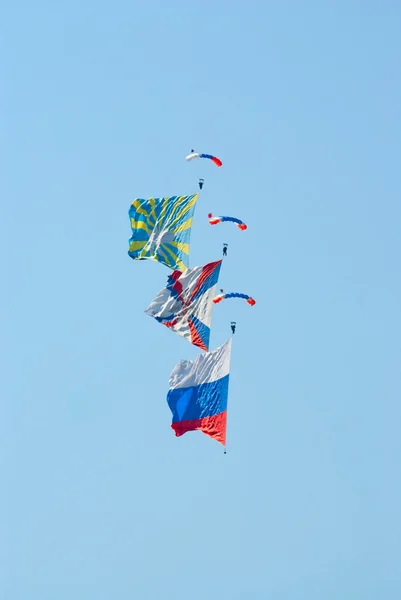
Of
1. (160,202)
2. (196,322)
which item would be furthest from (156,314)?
(160,202)

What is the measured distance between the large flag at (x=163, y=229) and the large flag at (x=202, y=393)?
19.0 ft

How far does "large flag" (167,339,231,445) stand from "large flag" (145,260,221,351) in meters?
1.09

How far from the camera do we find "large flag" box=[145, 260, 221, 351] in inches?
3110

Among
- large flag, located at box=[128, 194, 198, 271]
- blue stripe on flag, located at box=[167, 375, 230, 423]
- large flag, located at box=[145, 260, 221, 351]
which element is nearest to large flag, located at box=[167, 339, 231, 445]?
blue stripe on flag, located at box=[167, 375, 230, 423]

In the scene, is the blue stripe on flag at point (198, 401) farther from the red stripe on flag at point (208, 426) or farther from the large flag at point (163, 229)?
the large flag at point (163, 229)

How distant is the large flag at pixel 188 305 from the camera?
7900 cm

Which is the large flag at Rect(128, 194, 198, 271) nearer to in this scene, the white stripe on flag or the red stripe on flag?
the white stripe on flag

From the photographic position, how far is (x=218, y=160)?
3216 inches

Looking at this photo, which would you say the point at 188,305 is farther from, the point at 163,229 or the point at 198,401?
the point at 163,229

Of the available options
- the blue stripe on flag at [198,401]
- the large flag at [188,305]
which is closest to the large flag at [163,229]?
the large flag at [188,305]

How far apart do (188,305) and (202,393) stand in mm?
4671

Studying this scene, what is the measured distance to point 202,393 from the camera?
→ 78812mm

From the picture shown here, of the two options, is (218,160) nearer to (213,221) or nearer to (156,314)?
(213,221)

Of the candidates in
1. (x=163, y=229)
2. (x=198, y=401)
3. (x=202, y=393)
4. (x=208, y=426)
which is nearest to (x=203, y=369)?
(x=202, y=393)
